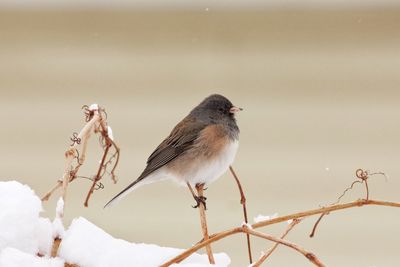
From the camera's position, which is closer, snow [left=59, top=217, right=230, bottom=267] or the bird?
snow [left=59, top=217, right=230, bottom=267]

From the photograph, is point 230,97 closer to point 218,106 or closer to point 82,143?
point 218,106

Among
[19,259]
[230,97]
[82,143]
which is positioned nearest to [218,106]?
[230,97]

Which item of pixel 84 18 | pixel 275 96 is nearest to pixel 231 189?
pixel 275 96

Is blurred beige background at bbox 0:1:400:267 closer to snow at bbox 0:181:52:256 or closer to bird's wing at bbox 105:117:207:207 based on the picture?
bird's wing at bbox 105:117:207:207

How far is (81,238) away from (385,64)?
3.58 meters

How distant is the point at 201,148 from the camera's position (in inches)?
112

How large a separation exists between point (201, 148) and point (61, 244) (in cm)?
193

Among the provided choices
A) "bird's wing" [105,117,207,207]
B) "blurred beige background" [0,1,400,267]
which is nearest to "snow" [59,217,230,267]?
"bird's wing" [105,117,207,207]

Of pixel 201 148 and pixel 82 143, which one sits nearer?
pixel 82 143

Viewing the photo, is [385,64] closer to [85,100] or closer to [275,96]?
[275,96]

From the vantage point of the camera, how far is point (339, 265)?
4.07m

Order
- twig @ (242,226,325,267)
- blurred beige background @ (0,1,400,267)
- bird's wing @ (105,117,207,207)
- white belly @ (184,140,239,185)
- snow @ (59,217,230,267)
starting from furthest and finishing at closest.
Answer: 1. blurred beige background @ (0,1,400,267)
2. bird's wing @ (105,117,207,207)
3. white belly @ (184,140,239,185)
4. snow @ (59,217,230,267)
5. twig @ (242,226,325,267)

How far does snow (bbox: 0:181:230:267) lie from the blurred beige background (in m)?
3.15

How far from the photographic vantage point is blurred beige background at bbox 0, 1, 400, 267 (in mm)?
4156
